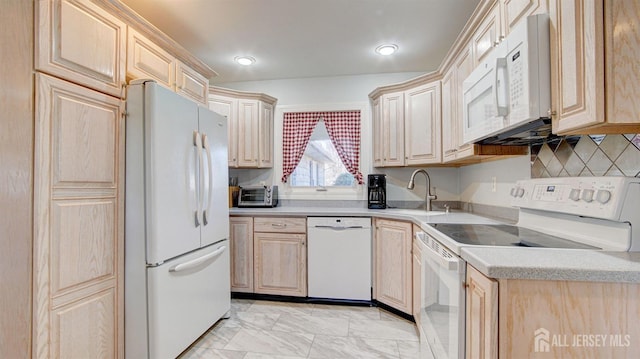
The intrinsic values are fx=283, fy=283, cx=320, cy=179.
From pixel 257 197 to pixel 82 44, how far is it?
206cm

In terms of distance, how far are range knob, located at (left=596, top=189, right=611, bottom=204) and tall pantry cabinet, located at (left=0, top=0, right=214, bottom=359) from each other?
233 centimetres

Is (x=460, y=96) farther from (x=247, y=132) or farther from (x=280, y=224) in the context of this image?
(x=247, y=132)

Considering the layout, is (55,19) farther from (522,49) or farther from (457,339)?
(457,339)

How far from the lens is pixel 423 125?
267 cm

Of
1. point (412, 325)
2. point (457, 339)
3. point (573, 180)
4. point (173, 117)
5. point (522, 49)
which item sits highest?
point (522, 49)

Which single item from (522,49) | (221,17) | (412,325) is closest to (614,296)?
(522,49)

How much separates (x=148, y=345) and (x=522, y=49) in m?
2.46

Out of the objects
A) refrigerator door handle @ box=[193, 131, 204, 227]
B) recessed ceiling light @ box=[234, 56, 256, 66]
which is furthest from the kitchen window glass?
refrigerator door handle @ box=[193, 131, 204, 227]

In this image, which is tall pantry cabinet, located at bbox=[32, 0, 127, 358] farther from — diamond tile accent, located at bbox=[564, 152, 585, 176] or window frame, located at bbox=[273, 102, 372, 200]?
diamond tile accent, located at bbox=[564, 152, 585, 176]

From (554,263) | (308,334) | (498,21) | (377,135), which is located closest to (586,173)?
(554,263)

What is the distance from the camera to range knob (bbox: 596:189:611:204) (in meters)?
1.08

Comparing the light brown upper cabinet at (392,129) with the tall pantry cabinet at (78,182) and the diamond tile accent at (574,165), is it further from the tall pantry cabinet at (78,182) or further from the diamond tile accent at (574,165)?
the tall pantry cabinet at (78,182)

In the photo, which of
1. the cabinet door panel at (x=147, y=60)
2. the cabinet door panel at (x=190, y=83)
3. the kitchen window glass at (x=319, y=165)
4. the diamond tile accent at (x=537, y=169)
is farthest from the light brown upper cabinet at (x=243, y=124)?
the diamond tile accent at (x=537, y=169)

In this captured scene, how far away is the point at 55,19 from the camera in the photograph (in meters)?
1.32
